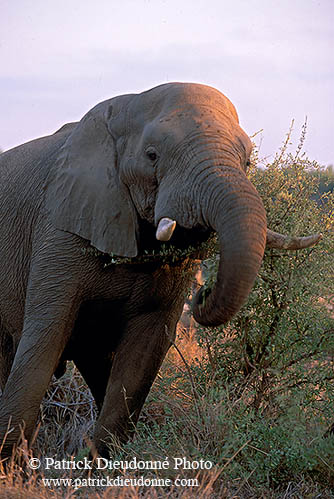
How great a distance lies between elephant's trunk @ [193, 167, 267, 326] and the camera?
408cm

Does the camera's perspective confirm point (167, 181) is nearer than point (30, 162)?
Yes

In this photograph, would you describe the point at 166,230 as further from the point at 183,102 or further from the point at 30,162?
the point at 30,162

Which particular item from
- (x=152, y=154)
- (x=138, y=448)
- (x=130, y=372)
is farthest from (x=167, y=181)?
(x=138, y=448)

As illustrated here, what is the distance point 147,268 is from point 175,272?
213 mm

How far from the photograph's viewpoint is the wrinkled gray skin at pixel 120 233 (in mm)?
4309

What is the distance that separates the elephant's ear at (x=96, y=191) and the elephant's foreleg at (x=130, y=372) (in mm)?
768

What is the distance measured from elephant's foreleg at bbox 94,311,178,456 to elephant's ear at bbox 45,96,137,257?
768 millimetres

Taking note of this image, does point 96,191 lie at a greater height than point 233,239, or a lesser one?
greater

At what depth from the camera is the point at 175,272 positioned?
5.34 meters

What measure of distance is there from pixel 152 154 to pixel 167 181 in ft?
0.80

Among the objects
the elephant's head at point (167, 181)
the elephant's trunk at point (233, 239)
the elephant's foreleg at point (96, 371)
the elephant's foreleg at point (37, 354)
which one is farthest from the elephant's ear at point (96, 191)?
the elephant's foreleg at point (96, 371)

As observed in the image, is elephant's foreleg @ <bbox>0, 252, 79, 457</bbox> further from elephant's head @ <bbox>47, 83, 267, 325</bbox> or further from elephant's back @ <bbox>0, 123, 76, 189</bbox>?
elephant's back @ <bbox>0, 123, 76, 189</bbox>

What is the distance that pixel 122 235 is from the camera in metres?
5.06

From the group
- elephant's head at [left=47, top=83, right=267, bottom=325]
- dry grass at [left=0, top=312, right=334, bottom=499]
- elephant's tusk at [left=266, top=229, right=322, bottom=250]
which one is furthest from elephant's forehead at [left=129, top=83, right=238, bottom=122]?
dry grass at [left=0, top=312, right=334, bottom=499]
